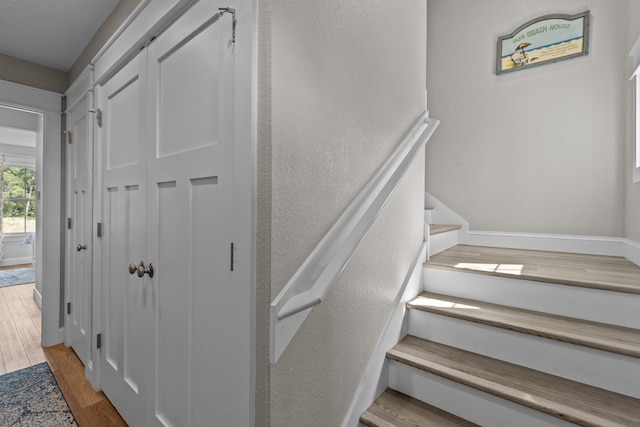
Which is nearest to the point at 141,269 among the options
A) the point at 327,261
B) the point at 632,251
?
the point at 327,261

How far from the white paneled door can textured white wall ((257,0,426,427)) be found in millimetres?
175

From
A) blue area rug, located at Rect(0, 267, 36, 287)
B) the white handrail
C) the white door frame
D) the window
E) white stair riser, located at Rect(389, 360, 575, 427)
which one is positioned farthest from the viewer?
the window

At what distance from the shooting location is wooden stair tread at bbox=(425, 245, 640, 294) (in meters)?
1.43

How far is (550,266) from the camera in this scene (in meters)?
1.85

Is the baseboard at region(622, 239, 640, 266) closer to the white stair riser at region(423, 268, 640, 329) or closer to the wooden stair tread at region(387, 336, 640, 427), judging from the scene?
the white stair riser at region(423, 268, 640, 329)

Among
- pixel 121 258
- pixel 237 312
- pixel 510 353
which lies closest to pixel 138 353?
pixel 121 258

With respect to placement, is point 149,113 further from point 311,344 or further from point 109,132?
point 311,344

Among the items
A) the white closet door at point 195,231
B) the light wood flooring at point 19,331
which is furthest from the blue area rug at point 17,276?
the white closet door at point 195,231

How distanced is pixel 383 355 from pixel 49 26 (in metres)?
2.91

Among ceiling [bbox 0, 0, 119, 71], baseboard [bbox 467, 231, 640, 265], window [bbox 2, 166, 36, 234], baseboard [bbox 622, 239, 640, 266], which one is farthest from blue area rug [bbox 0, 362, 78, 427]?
window [bbox 2, 166, 36, 234]

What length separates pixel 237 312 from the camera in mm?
943

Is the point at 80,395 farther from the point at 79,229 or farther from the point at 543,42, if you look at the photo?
the point at 543,42

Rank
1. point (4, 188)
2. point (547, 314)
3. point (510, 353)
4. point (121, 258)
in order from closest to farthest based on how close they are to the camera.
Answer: point (510, 353)
point (547, 314)
point (121, 258)
point (4, 188)

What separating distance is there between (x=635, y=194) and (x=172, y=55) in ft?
9.51
